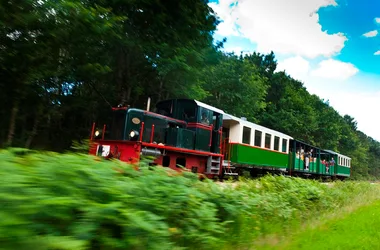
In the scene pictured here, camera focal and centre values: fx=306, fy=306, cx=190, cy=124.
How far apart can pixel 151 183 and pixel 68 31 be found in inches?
295

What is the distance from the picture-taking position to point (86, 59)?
40.5 ft

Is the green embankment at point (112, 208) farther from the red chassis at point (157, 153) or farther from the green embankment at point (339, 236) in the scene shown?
the red chassis at point (157, 153)

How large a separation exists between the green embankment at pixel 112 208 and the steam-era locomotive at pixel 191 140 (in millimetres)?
4137

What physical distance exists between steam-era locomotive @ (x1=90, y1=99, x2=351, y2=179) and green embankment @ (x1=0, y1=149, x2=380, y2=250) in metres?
4.14

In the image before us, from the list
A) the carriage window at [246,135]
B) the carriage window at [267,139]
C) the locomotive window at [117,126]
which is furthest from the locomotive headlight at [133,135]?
the carriage window at [267,139]

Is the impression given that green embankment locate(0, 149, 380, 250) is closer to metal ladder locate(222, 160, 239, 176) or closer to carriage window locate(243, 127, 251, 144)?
metal ladder locate(222, 160, 239, 176)

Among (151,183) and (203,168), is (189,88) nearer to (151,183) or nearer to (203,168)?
(203,168)

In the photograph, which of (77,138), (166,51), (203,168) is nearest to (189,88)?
(166,51)

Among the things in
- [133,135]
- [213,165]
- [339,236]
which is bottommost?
[339,236]

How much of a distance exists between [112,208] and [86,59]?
10828 mm

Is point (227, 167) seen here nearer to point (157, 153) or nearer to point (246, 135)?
point (246, 135)

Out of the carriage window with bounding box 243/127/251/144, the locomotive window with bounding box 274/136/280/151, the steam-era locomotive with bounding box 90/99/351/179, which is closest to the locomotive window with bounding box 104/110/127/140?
the steam-era locomotive with bounding box 90/99/351/179

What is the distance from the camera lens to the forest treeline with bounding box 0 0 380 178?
30.1ft

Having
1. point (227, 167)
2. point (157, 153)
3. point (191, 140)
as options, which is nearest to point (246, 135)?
point (227, 167)
